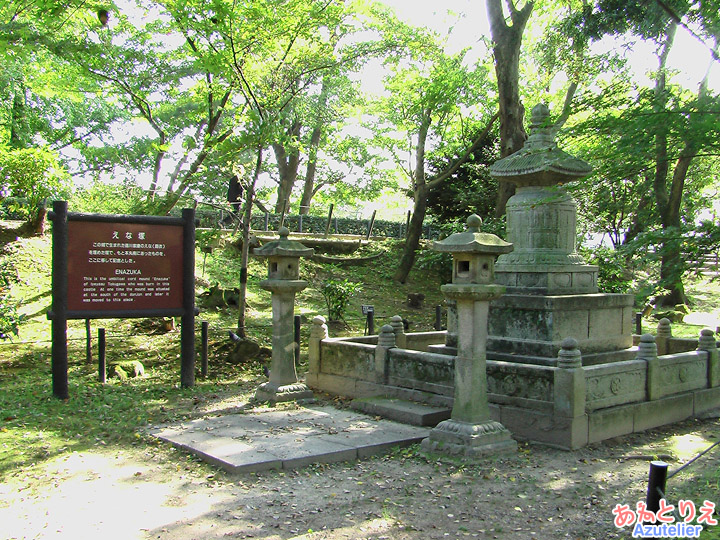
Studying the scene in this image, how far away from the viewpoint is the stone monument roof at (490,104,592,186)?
10445mm

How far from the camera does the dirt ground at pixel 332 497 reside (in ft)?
18.5

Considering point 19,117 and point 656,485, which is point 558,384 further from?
point 19,117

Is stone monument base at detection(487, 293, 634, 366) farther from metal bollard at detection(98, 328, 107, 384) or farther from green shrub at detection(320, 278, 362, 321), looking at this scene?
A: green shrub at detection(320, 278, 362, 321)

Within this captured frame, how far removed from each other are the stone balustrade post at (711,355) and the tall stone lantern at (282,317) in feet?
22.8

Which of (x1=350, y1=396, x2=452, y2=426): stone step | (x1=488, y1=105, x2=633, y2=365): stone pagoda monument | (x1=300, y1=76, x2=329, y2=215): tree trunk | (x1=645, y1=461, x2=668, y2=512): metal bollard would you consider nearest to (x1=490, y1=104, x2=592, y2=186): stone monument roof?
(x1=488, y1=105, x2=633, y2=365): stone pagoda monument

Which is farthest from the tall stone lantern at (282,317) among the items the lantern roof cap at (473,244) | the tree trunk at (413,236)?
the tree trunk at (413,236)

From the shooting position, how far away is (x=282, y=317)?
10789mm

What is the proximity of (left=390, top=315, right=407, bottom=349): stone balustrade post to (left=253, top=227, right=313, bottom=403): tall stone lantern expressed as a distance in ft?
7.90

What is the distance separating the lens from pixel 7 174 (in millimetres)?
14836

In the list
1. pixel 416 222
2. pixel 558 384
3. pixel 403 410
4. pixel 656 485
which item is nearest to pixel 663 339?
pixel 558 384

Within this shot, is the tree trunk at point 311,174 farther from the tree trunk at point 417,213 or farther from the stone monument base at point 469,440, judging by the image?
the stone monument base at point 469,440

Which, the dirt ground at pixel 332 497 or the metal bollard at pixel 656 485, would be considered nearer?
the metal bollard at pixel 656 485

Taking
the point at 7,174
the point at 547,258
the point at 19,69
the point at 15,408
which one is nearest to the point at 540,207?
the point at 547,258

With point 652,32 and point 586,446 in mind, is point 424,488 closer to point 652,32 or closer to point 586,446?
point 586,446
